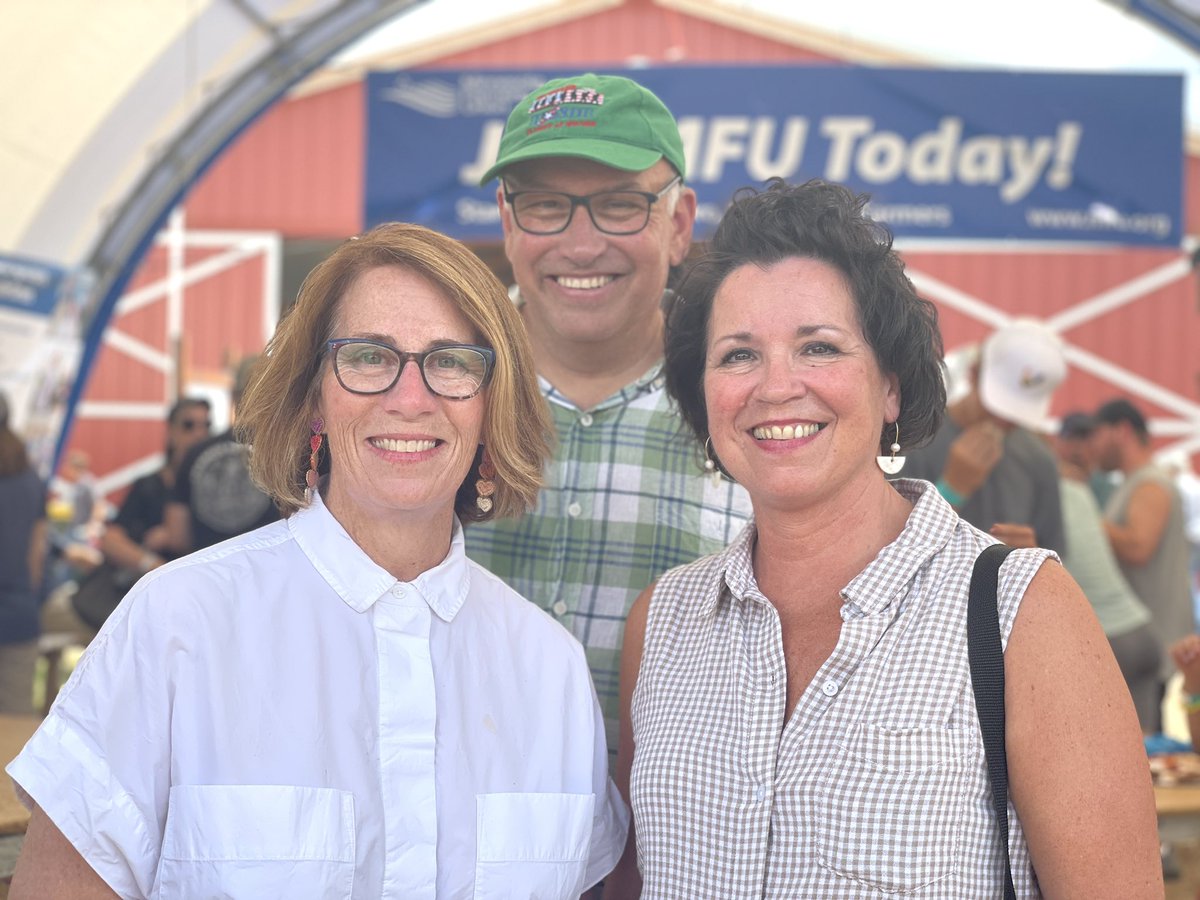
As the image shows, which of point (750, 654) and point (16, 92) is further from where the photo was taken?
point (16, 92)

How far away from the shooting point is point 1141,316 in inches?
626

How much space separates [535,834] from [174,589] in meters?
0.60

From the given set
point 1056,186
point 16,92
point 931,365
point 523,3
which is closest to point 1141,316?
point 523,3

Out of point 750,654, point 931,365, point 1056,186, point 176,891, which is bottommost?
point 176,891

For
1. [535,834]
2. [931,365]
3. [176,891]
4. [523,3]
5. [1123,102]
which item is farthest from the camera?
[523,3]

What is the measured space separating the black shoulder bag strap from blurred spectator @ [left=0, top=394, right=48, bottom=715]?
5098 mm

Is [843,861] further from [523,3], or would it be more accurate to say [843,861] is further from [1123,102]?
[523,3]

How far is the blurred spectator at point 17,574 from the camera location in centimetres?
601

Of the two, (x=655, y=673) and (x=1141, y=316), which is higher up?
(x=1141, y=316)

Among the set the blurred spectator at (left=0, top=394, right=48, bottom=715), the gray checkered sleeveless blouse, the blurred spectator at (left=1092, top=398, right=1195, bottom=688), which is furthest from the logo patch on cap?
the blurred spectator at (left=1092, top=398, right=1195, bottom=688)

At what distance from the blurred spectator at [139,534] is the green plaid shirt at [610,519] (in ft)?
12.4

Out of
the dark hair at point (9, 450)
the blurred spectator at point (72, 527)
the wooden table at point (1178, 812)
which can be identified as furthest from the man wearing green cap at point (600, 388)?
the blurred spectator at point (72, 527)

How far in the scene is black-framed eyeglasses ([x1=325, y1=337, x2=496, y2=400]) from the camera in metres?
1.94

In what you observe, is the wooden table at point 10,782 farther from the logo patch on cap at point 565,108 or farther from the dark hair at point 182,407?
the dark hair at point 182,407
